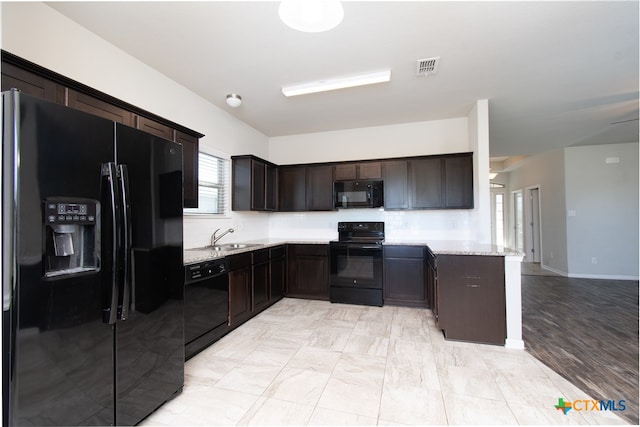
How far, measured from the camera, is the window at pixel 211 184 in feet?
11.3

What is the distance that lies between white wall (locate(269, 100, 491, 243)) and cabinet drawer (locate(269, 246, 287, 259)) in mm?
724

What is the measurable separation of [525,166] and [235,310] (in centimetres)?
821

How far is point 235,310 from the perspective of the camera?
3004 millimetres

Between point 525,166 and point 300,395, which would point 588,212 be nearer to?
point 525,166

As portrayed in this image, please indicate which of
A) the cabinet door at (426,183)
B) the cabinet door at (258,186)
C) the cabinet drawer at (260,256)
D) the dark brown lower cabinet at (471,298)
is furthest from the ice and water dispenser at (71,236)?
the cabinet door at (426,183)

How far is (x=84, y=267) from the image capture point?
1.37m

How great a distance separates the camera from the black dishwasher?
2336 mm

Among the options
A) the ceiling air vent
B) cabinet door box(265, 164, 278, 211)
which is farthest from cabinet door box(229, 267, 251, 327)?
the ceiling air vent

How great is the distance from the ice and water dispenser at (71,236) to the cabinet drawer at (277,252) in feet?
8.15

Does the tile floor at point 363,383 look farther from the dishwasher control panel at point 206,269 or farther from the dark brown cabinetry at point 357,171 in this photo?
the dark brown cabinetry at point 357,171

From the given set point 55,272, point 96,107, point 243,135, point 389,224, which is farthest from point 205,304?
point 389,224

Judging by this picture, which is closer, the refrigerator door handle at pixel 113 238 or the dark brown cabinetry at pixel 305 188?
the refrigerator door handle at pixel 113 238

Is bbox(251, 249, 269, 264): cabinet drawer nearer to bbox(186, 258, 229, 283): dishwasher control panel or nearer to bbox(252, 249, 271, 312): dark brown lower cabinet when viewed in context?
bbox(252, 249, 271, 312): dark brown lower cabinet

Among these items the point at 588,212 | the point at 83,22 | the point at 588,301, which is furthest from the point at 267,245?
the point at 588,212
